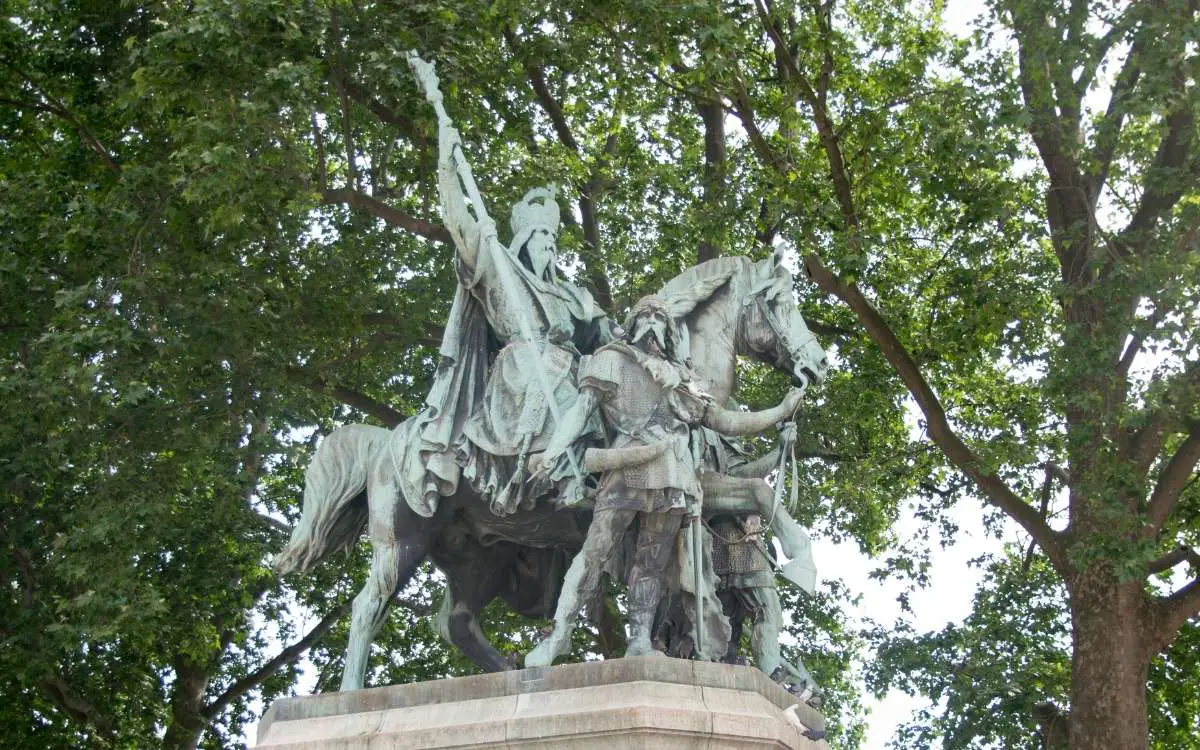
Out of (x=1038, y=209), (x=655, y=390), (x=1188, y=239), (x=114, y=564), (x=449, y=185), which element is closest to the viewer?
(x=655, y=390)

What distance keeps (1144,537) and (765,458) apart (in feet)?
19.1

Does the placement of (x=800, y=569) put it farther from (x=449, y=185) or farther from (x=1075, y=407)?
(x=1075, y=407)

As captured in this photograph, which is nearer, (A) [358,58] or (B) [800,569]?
(B) [800,569]

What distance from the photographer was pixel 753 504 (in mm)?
10047

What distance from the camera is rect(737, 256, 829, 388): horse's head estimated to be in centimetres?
1038

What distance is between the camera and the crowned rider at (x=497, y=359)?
10.3 metres

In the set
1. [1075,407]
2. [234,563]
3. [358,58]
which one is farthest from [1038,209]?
[234,563]

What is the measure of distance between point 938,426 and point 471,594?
6466 mm

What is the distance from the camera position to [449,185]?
10969mm

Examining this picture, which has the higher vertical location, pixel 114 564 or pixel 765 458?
pixel 114 564


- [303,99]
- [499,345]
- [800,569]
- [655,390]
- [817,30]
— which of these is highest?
[817,30]

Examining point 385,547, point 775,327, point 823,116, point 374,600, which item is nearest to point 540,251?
point 775,327

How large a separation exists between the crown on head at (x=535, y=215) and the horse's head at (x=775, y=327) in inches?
60.5

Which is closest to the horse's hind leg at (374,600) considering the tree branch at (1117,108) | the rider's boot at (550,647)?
the rider's boot at (550,647)
